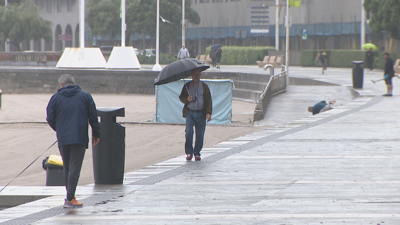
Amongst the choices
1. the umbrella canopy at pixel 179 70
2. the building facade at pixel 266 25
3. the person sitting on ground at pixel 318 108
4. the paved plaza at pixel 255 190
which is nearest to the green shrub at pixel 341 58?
the building facade at pixel 266 25

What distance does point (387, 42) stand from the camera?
53.2 meters

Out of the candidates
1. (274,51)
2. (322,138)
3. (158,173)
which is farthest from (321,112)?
(274,51)

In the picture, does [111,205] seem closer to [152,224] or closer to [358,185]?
[152,224]

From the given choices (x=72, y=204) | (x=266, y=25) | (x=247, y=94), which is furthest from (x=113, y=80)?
(x=72, y=204)

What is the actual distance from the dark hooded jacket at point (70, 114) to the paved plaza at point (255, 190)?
0.78m

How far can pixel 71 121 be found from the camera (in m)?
7.26

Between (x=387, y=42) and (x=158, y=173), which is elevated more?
(x=387, y=42)

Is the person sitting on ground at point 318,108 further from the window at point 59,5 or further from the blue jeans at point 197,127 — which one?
the window at point 59,5

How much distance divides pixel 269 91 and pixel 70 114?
51.1ft

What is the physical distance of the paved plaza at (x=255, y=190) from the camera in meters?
6.63

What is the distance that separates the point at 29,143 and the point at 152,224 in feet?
33.7

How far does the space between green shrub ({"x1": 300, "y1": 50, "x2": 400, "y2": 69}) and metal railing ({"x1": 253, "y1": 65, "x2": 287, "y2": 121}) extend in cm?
1587

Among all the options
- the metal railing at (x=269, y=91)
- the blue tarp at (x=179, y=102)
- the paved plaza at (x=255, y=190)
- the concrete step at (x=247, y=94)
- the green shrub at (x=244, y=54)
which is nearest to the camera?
the paved plaza at (x=255, y=190)

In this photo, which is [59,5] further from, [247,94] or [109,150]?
[109,150]
